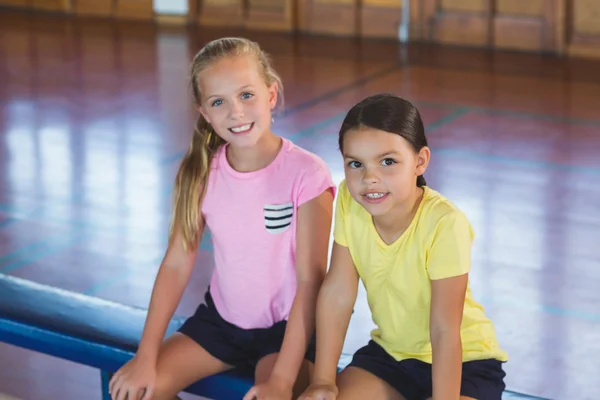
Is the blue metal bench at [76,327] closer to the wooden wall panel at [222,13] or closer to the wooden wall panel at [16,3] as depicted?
the wooden wall panel at [222,13]

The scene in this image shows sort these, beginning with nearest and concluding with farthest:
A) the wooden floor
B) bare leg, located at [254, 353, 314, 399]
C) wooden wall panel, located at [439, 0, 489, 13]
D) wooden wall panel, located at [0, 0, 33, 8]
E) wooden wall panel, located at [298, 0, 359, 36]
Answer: bare leg, located at [254, 353, 314, 399] → the wooden floor → wooden wall panel, located at [439, 0, 489, 13] → wooden wall panel, located at [298, 0, 359, 36] → wooden wall panel, located at [0, 0, 33, 8]

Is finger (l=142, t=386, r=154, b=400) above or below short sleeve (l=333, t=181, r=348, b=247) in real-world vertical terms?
below

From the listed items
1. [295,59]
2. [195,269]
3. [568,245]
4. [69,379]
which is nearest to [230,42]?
[69,379]

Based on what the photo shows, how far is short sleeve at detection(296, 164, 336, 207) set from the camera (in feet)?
7.64

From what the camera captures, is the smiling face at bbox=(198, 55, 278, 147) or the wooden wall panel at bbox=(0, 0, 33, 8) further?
the wooden wall panel at bbox=(0, 0, 33, 8)

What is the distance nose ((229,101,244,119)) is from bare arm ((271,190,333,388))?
0.25 metres

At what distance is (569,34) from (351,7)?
1.85m

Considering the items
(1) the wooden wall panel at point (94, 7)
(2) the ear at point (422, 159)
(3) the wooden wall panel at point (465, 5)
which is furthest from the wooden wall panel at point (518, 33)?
(2) the ear at point (422, 159)

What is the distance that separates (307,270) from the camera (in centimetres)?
230

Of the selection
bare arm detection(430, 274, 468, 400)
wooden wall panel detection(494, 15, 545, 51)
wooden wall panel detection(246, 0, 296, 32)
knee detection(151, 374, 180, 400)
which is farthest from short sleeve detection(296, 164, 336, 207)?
wooden wall panel detection(246, 0, 296, 32)

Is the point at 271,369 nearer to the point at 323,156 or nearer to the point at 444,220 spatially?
the point at 444,220

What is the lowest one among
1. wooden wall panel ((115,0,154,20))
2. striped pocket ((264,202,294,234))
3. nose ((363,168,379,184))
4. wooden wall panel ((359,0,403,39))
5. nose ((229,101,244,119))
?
wooden wall panel ((115,0,154,20))

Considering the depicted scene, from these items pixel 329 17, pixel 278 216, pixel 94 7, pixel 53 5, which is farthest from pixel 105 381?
pixel 53 5

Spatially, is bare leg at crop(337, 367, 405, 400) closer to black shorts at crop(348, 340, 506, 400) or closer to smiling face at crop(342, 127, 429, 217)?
black shorts at crop(348, 340, 506, 400)
